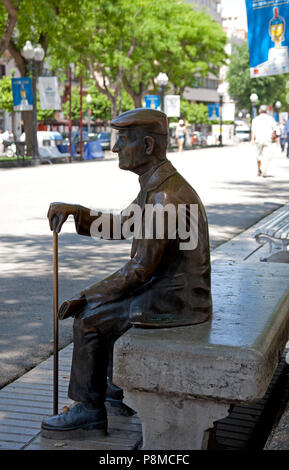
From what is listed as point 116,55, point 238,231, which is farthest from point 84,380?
point 116,55

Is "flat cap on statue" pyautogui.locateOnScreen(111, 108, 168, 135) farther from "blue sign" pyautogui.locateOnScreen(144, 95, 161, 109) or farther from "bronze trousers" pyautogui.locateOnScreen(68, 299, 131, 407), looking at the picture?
"blue sign" pyautogui.locateOnScreen(144, 95, 161, 109)

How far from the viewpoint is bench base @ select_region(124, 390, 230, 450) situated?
3201 millimetres

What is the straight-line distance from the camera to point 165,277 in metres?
3.51

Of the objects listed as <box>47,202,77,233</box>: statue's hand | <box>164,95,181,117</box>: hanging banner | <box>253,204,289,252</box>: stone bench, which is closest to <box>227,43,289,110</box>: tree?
<box>164,95,181,117</box>: hanging banner

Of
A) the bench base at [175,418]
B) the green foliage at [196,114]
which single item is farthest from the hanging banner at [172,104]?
the bench base at [175,418]

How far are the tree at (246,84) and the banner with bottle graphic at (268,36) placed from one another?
73.7 meters

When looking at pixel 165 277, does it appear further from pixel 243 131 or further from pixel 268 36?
pixel 243 131

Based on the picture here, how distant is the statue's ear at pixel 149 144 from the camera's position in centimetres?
350

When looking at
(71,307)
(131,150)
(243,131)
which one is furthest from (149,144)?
(243,131)

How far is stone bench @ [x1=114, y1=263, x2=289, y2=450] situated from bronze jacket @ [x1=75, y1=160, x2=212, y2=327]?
9 cm

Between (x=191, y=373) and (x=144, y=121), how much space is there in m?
1.12

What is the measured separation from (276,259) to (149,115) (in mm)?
4156

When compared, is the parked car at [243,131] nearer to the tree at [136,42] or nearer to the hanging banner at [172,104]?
the tree at [136,42]
